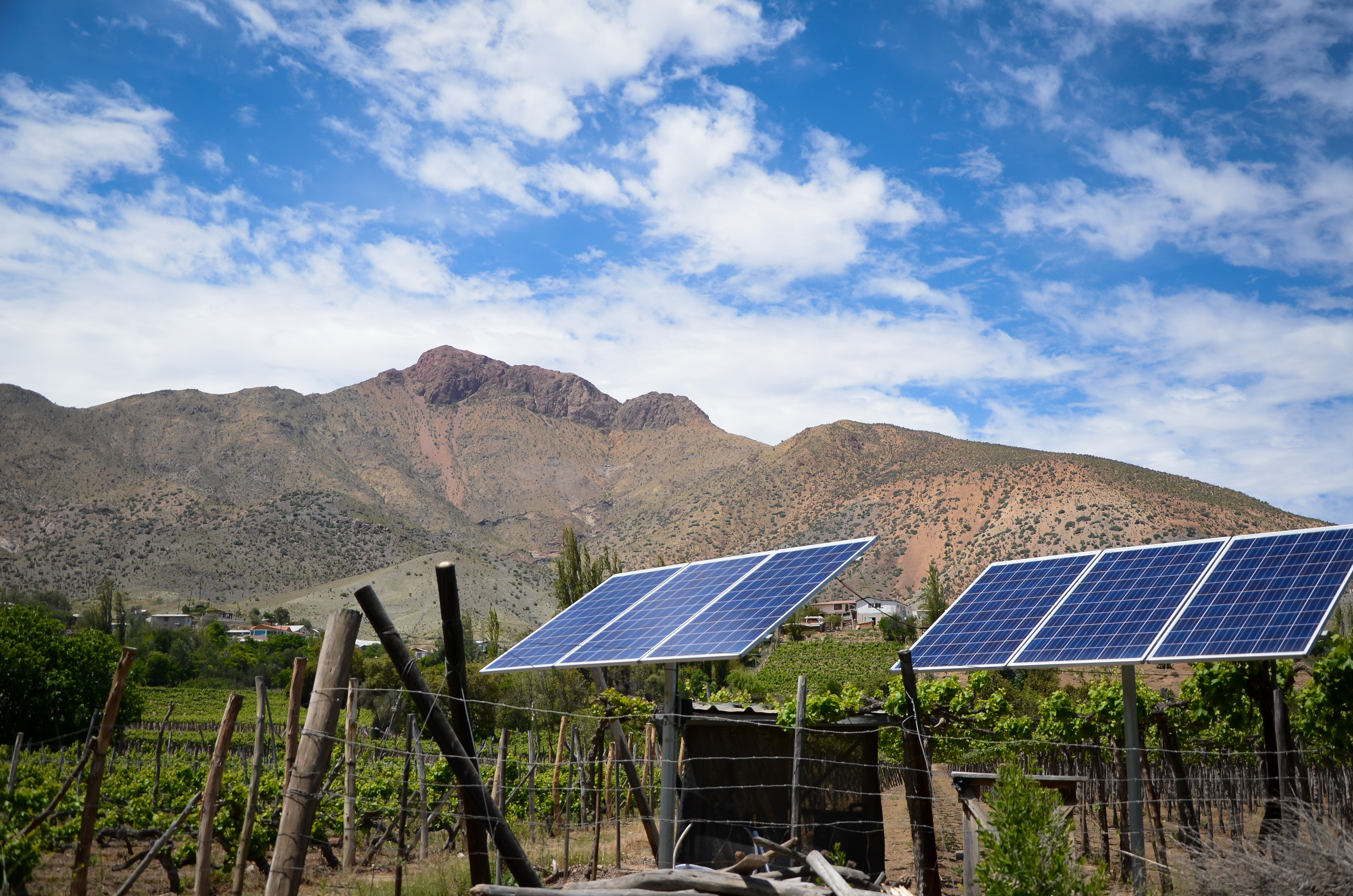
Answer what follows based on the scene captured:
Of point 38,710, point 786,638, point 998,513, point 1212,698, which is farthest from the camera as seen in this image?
point 998,513

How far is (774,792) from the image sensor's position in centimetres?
1398

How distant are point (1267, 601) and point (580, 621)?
949 cm

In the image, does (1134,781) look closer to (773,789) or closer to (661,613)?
(773,789)

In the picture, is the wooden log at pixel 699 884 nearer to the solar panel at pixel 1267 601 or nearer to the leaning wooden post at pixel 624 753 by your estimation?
the leaning wooden post at pixel 624 753

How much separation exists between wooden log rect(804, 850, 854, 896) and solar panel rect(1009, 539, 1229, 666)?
4.03 metres

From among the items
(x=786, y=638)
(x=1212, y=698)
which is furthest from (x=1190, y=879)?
(x=786, y=638)

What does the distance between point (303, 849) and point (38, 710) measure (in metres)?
41.4

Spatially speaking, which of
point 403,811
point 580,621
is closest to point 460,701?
point 403,811

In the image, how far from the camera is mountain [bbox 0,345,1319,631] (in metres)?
92.9

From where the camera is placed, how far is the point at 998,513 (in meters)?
96.8

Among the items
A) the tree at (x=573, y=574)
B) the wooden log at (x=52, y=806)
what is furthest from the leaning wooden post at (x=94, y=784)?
the tree at (x=573, y=574)

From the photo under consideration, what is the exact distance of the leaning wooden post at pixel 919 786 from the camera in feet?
32.5

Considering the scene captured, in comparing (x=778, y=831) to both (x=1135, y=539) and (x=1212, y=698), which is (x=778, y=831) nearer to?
(x=1212, y=698)

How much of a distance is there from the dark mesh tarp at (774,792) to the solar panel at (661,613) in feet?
5.37
